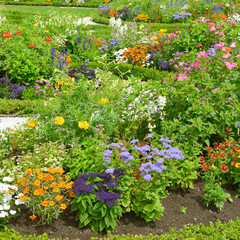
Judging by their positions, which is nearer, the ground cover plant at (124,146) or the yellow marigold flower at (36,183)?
the yellow marigold flower at (36,183)

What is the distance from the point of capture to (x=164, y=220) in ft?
12.9

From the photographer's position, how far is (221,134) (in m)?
4.81

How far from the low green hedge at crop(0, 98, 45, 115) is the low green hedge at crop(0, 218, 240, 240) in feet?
11.4

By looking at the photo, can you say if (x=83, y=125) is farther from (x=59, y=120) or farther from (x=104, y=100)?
(x=104, y=100)

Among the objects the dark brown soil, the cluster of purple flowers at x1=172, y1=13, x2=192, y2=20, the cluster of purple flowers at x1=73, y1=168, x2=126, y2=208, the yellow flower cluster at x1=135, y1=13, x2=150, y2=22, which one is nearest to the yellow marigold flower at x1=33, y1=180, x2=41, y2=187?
the cluster of purple flowers at x1=73, y1=168, x2=126, y2=208

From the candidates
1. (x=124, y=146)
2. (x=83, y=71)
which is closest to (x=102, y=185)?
(x=124, y=146)

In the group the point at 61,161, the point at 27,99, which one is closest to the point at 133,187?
the point at 61,161

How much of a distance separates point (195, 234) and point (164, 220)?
0.44 metres

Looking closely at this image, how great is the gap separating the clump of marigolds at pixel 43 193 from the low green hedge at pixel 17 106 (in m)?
2.84

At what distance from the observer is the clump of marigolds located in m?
3.53

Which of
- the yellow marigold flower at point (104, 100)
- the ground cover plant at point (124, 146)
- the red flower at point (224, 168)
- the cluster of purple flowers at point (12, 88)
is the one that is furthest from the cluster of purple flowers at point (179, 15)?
the red flower at point (224, 168)

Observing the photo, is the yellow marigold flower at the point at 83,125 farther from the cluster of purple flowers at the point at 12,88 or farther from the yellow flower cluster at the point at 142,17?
the yellow flower cluster at the point at 142,17

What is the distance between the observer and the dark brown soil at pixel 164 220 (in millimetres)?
3598

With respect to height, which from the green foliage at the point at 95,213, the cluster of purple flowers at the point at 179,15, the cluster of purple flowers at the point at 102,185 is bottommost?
the green foliage at the point at 95,213
